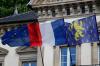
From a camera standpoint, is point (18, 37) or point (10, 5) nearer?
point (18, 37)

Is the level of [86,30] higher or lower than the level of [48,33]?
lower

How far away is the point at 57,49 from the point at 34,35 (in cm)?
212

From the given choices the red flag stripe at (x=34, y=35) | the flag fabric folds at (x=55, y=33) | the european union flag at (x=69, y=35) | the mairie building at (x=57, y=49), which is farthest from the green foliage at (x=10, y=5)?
the european union flag at (x=69, y=35)

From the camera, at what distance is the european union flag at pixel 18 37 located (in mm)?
26609

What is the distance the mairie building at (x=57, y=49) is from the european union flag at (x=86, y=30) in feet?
6.16

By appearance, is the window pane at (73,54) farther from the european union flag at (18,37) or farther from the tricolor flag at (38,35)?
the european union flag at (18,37)

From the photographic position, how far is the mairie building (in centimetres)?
2678

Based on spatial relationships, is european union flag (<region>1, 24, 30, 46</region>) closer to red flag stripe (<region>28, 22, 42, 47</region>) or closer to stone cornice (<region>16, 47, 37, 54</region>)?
red flag stripe (<region>28, 22, 42, 47</region>)

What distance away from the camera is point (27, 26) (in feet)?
86.9

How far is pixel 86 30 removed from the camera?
79.9ft

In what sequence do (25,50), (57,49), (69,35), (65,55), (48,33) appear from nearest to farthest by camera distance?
(69,35) < (48,33) < (65,55) < (57,49) < (25,50)

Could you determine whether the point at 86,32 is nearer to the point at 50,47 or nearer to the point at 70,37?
the point at 70,37

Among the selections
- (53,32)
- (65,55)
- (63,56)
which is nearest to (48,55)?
(63,56)

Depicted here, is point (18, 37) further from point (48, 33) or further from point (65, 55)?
point (65, 55)
